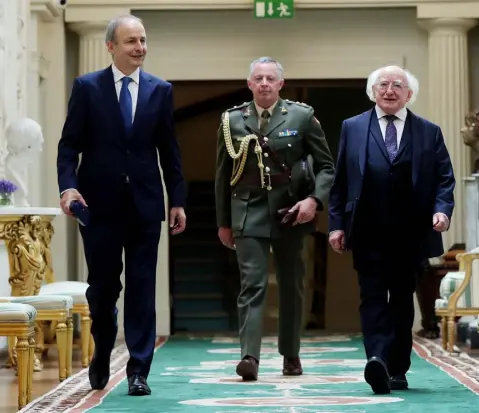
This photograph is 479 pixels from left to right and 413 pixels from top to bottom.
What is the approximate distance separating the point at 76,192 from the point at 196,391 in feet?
3.76

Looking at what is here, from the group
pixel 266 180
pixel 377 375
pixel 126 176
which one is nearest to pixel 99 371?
pixel 126 176

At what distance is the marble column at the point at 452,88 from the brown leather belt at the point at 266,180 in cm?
574

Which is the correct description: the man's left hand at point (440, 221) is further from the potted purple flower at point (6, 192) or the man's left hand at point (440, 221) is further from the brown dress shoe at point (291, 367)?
the potted purple flower at point (6, 192)

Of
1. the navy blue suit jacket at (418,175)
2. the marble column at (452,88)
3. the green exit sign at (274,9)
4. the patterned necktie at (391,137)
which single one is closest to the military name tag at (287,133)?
the navy blue suit jacket at (418,175)

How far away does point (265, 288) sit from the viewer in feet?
22.4

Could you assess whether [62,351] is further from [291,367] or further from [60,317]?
[291,367]

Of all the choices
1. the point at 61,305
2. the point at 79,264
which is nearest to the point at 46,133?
the point at 79,264

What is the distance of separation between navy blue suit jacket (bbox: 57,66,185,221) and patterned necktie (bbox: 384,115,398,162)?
0.95 m

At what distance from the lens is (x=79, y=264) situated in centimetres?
1278

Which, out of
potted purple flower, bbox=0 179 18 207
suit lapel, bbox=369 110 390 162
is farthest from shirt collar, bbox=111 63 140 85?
potted purple flower, bbox=0 179 18 207

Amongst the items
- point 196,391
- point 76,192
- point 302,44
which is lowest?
point 196,391

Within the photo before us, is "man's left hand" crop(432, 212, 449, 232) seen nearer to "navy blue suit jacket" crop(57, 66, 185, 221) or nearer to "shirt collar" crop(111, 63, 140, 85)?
"navy blue suit jacket" crop(57, 66, 185, 221)

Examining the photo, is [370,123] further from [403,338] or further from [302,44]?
[302,44]

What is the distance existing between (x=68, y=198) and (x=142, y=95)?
59 centimetres
